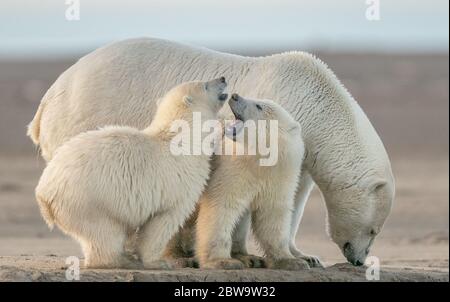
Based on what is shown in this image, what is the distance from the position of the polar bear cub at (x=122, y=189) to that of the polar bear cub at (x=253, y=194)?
209 millimetres

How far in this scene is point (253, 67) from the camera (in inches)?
476

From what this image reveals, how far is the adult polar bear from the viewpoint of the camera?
11.7m

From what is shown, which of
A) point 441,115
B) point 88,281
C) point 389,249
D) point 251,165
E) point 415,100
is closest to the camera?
point 88,281

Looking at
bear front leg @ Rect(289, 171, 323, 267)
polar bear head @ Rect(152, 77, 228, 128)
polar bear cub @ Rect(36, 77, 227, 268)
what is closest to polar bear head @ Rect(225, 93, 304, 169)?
polar bear head @ Rect(152, 77, 228, 128)

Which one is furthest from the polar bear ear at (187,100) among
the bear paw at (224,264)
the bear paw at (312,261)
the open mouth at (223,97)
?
the bear paw at (312,261)

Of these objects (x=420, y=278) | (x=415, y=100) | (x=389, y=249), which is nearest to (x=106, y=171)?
(x=420, y=278)

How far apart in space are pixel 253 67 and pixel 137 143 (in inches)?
75.3

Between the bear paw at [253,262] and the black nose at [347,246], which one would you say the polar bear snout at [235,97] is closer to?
the bear paw at [253,262]

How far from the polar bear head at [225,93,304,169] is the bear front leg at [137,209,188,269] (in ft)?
2.78

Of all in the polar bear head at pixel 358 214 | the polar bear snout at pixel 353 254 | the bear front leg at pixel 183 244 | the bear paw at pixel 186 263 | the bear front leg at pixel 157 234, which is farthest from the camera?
the polar bear snout at pixel 353 254

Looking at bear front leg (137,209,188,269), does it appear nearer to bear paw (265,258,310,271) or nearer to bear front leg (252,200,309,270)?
bear front leg (252,200,309,270)

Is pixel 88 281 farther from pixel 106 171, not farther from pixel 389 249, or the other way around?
pixel 389 249

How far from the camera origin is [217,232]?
35.3 ft

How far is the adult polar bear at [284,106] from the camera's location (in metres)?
11.7
